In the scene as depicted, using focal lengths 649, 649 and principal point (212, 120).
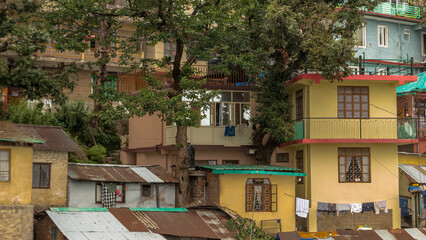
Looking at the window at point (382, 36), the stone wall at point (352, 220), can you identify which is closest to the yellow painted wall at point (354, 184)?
the stone wall at point (352, 220)

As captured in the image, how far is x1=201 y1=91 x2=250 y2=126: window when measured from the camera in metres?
30.8

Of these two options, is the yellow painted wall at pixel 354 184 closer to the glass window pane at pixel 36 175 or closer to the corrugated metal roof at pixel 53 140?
the corrugated metal roof at pixel 53 140

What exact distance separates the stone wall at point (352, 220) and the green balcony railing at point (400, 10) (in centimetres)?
1446

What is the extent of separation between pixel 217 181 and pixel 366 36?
1624 centimetres

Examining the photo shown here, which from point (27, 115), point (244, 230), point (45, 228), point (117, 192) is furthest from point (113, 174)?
point (27, 115)

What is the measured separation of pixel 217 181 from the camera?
26.1m

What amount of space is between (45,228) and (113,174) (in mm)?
4392

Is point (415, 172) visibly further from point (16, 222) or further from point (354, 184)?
point (16, 222)

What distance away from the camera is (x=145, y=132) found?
1323 inches

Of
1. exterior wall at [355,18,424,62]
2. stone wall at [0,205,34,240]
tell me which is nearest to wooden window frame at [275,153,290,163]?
exterior wall at [355,18,424,62]

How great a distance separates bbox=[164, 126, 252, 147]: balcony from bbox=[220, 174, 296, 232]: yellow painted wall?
4.48m

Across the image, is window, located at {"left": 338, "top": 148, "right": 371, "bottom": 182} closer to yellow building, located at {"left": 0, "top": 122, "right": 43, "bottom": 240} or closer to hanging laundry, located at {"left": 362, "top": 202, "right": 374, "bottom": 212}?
hanging laundry, located at {"left": 362, "top": 202, "right": 374, "bottom": 212}

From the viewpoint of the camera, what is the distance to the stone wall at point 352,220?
28.4 metres

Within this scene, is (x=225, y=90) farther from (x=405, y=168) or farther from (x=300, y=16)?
(x=405, y=168)
